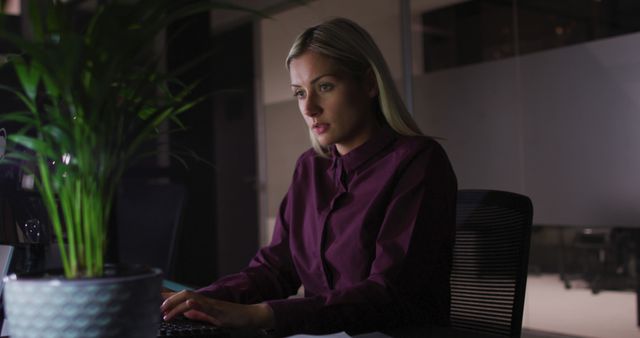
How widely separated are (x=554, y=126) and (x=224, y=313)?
261cm

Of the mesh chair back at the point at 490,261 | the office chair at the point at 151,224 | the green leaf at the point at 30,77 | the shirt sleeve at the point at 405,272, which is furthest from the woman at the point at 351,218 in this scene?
the office chair at the point at 151,224

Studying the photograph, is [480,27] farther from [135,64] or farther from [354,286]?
[135,64]

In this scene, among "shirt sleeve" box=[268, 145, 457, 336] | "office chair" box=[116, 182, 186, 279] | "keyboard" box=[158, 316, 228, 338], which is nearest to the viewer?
"keyboard" box=[158, 316, 228, 338]

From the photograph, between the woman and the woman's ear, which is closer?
the woman

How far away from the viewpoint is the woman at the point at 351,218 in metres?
1.32

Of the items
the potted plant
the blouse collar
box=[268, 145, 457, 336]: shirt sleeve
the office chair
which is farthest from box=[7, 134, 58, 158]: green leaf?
the office chair

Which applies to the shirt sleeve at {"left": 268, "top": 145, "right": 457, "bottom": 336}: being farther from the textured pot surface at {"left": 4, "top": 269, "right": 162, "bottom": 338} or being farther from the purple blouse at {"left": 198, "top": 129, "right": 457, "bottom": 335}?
the textured pot surface at {"left": 4, "top": 269, "right": 162, "bottom": 338}

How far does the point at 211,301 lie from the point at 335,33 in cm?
71

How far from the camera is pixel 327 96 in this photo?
64.1 inches

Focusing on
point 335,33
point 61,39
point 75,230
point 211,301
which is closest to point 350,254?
point 211,301

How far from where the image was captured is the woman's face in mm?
1621

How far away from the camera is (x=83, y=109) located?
0.82m

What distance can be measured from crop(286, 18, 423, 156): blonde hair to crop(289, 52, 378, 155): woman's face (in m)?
0.02

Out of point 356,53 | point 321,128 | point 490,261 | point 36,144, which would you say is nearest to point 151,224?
point 321,128
